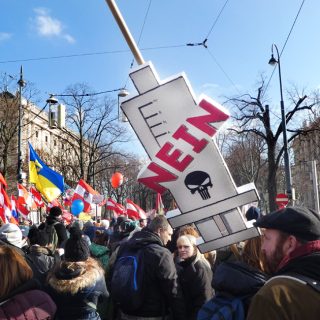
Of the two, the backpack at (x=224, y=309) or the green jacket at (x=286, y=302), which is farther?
the backpack at (x=224, y=309)

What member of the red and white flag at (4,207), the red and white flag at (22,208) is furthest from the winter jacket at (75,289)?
the red and white flag at (22,208)

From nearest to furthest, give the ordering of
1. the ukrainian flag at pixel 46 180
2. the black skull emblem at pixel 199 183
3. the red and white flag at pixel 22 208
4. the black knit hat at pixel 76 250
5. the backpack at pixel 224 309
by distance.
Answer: the backpack at pixel 224 309, the black skull emblem at pixel 199 183, the black knit hat at pixel 76 250, the ukrainian flag at pixel 46 180, the red and white flag at pixel 22 208

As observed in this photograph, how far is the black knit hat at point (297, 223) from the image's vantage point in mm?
2043

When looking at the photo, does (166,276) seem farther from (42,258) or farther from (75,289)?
(42,258)

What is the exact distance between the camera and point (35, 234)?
6.11 m

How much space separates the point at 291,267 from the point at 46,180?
11.4 m

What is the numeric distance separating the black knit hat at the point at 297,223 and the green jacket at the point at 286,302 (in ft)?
0.97

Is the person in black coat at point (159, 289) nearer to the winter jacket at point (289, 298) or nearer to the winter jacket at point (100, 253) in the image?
the winter jacket at point (289, 298)

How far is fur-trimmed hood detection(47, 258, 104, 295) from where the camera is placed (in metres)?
4.06

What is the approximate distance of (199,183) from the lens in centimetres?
328

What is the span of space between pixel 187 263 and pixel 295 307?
2.73 metres

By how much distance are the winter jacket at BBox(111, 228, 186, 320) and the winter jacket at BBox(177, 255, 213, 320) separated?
221 millimetres

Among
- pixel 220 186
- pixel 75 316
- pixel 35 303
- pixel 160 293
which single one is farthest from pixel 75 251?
pixel 220 186

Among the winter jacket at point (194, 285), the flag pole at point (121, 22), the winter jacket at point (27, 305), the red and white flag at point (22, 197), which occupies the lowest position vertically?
the winter jacket at point (194, 285)
